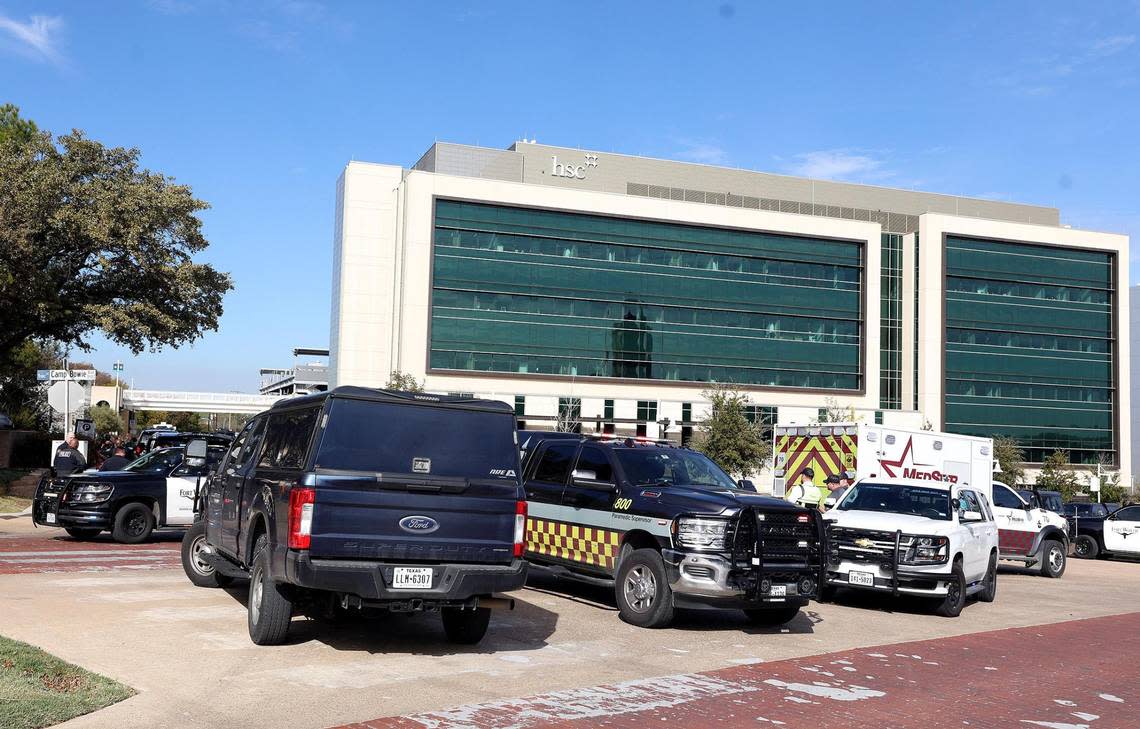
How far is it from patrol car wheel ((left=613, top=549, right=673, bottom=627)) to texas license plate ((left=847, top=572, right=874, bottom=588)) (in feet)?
12.2

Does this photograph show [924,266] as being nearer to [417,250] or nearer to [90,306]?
[417,250]

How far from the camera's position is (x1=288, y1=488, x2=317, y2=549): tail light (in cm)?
889

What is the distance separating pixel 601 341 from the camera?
85.2 metres

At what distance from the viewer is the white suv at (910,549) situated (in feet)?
47.2

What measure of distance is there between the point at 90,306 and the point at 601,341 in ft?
184

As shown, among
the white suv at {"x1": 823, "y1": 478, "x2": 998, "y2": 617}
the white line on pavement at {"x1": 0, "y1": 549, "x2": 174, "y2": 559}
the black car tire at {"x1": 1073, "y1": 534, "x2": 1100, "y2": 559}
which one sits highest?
the white suv at {"x1": 823, "y1": 478, "x2": 998, "y2": 617}

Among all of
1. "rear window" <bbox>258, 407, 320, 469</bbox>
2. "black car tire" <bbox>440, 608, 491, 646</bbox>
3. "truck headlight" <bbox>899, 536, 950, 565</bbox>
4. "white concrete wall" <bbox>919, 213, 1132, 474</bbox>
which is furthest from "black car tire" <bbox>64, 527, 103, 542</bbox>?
"white concrete wall" <bbox>919, 213, 1132, 474</bbox>

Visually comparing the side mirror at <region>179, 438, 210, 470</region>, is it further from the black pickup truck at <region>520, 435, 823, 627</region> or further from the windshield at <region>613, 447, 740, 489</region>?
the windshield at <region>613, 447, 740, 489</region>

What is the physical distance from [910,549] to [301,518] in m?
8.78

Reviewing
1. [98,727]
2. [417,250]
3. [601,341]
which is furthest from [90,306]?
[601,341]

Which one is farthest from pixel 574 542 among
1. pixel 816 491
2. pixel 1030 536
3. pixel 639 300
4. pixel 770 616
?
pixel 639 300

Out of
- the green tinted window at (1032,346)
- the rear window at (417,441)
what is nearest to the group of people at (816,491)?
the rear window at (417,441)

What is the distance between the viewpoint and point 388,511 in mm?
9188

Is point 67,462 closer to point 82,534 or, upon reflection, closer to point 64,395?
point 82,534
